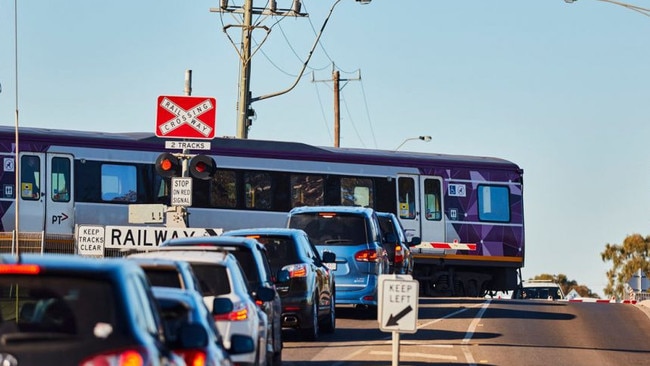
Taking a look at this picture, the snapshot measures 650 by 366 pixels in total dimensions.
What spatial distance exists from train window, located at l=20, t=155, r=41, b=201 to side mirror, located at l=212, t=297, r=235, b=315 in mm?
21378

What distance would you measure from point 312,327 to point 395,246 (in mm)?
8648

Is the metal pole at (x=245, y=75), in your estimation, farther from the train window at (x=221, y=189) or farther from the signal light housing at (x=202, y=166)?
the signal light housing at (x=202, y=166)

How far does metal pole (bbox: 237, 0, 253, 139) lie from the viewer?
34969 millimetres

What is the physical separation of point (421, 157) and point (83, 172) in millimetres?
9748

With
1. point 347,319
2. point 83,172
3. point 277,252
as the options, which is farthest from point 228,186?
point 277,252

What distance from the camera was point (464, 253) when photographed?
38938 millimetres

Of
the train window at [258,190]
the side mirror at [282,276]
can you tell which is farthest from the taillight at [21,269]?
the train window at [258,190]

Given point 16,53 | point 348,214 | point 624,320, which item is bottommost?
point 624,320

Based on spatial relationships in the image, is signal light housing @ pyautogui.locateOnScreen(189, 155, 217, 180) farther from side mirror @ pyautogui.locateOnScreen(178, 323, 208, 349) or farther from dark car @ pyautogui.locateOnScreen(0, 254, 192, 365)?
dark car @ pyautogui.locateOnScreen(0, 254, 192, 365)

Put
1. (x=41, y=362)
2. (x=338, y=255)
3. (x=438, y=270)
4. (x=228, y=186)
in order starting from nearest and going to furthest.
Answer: (x=41, y=362)
(x=338, y=255)
(x=228, y=186)
(x=438, y=270)

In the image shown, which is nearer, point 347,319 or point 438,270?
point 347,319

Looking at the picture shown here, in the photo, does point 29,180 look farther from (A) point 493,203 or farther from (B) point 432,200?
(A) point 493,203

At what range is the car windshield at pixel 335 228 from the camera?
24.4 metres

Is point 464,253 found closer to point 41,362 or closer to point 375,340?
point 375,340
